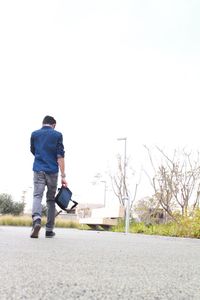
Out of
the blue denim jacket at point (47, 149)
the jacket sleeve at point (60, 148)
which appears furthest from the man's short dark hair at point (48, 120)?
the jacket sleeve at point (60, 148)

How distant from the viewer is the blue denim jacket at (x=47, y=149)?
7746mm

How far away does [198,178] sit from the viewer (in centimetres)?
2056

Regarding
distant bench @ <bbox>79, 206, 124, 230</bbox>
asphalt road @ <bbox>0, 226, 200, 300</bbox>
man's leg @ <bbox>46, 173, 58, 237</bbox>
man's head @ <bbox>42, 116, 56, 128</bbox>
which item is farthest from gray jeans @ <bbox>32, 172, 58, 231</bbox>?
distant bench @ <bbox>79, 206, 124, 230</bbox>

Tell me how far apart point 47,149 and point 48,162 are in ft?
0.66

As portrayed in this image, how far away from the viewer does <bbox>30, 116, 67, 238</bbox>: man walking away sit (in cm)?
772

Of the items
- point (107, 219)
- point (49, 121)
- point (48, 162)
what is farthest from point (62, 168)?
point (107, 219)

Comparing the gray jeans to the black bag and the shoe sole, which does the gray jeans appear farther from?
the shoe sole

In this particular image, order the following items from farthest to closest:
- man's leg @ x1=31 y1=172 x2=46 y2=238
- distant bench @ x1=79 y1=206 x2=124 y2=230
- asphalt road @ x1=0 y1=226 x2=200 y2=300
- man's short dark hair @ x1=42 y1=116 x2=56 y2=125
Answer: distant bench @ x1=79 y1=206 x2=124 y2=230, man's short dark hair @ x1=42 y1=116 x2=56 y2=125, man's leg @ x1=31 y1=172 x2=46 y2=238, asphalt road @ x1=0 y1=226 x2=200 y2=300

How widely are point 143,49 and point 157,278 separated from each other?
35.0 ft

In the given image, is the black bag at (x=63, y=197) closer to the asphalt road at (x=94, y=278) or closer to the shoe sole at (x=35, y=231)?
the shoe sole at (x=35, y=231)

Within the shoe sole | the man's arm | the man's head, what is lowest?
the shoe sole

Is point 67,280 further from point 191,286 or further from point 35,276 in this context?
point 191,286

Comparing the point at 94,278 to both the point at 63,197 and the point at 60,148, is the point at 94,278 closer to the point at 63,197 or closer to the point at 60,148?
the point at 63,197

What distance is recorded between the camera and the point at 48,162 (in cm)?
775
